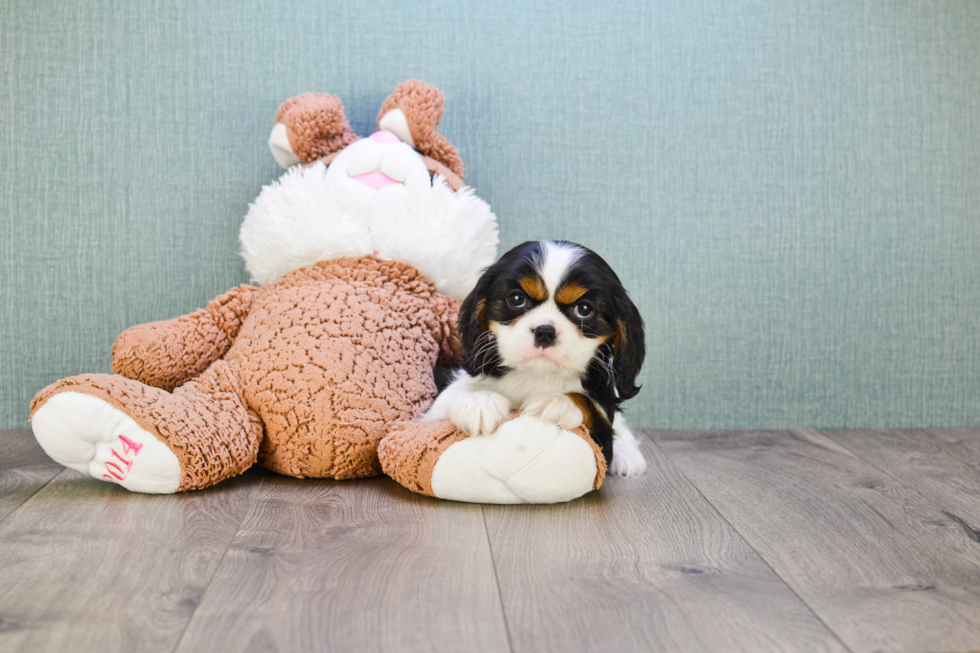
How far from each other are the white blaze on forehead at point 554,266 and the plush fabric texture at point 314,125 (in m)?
0.69

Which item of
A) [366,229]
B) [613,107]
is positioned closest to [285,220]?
[366,229]

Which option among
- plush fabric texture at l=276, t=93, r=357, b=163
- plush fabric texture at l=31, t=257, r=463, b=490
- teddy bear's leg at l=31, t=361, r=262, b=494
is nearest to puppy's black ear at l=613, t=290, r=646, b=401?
plush fabric texture at l=31, t=257, r=463, b=490

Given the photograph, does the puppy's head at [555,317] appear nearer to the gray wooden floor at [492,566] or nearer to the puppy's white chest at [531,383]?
the puppy's white chest at [531,383]

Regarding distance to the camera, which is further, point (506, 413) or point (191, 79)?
point (191, 79)

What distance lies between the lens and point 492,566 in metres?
1.08

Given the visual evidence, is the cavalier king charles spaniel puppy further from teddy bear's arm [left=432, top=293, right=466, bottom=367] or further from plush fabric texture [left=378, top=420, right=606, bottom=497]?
teddy bear's arm [left=432, top=293, right=466, bottom=367]

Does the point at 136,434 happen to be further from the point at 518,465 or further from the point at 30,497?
the point at 518,465

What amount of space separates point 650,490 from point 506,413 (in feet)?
1.18

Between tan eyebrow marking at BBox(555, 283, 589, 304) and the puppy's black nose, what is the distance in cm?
6

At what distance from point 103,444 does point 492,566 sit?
72cm

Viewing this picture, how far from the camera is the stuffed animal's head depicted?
1657 mm

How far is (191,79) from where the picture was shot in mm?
1902

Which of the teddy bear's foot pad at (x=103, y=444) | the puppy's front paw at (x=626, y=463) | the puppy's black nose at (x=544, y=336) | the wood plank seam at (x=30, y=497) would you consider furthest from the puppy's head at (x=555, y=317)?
the wood plank seam at (x=30, y=497)

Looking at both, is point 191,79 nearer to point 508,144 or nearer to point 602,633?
point 508,144
